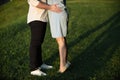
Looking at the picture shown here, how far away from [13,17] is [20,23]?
2890mm

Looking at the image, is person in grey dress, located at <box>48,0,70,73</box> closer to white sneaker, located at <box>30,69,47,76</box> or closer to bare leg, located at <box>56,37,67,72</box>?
bare leg, located at <box>56,37,67,72</box>

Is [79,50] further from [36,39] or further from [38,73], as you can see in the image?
[36,39]

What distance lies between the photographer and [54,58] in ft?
25.9

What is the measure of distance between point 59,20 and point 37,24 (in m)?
0.44

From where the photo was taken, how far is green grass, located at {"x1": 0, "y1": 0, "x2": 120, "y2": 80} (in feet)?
22.6

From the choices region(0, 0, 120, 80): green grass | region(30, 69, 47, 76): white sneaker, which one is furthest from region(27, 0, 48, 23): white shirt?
region(0, 0, 120, 80): green grass

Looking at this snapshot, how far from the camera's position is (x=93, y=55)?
8.20 m

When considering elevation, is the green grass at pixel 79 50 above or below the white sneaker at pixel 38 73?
below

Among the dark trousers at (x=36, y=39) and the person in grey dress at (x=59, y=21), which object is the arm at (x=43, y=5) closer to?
the person in grey dress at (x=59, y=21)

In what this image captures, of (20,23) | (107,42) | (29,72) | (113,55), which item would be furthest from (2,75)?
(20,23)

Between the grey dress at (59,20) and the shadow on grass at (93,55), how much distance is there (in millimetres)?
922

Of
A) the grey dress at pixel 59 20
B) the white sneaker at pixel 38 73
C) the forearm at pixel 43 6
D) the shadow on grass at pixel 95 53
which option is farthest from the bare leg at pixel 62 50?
the forearm at pixel 43 6

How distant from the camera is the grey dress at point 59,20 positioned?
6414 millimetres

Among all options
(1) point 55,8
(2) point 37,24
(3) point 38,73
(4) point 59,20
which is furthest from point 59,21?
(3) point 38,73
